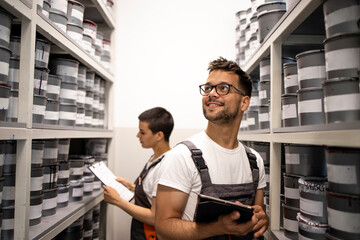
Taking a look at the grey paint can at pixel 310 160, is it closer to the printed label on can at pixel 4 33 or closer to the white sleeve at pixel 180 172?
the white sleeve at pixel 180 172

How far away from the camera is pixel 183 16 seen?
3.43 metres

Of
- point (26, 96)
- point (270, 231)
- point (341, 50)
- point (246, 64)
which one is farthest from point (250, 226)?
point (246, 64)

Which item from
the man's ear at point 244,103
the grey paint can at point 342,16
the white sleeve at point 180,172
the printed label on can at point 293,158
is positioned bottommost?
the white sleeve at point 180,172

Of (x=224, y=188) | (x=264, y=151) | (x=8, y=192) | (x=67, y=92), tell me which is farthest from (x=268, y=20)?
(x=8, y=192)

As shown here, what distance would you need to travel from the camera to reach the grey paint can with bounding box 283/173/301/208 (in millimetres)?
1470

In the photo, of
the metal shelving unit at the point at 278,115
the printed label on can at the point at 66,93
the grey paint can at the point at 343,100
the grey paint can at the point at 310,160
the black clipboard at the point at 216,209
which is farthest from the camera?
the printed label on can at the point at 66,93

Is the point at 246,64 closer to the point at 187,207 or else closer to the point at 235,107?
the point at 235,107

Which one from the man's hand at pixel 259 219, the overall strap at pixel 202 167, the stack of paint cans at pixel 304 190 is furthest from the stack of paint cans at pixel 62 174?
Result: the stack of paint cans at pixel 304 190

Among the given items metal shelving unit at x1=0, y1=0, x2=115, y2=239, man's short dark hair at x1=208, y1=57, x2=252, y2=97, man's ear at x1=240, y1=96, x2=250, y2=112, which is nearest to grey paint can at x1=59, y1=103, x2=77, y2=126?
metal shelving unit at x1=0, y1=0, x2=115, y2=239

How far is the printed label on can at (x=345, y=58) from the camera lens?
96cm

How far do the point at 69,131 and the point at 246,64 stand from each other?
154cm

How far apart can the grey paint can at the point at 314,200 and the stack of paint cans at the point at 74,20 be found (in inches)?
70.6

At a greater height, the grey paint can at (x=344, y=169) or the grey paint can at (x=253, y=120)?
the grey paint can at (x=253, y=120)

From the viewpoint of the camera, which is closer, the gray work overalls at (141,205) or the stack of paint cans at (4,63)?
the stack of paint cans at (4,63)
